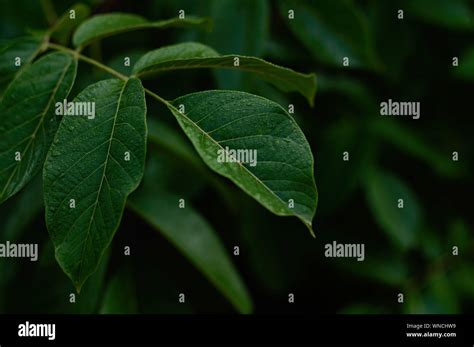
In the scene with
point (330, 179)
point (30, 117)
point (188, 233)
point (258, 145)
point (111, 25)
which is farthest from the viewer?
point (330, 179)

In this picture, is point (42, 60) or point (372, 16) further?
point (372, 16)

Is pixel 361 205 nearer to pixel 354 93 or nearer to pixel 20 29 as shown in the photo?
pixel 354 93

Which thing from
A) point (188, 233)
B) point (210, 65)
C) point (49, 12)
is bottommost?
point (188, 233)

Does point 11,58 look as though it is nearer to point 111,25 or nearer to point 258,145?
point 111,25

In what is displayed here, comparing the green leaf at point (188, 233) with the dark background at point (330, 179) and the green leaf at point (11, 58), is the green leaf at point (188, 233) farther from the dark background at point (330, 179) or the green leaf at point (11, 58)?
the green leaf at point (11, 58)

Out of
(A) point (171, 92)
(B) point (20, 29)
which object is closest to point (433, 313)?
(A) point (171, 92)

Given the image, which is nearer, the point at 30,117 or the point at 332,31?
the point at 30,117

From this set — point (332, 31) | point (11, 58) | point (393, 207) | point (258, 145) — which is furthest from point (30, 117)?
point (393, 207)

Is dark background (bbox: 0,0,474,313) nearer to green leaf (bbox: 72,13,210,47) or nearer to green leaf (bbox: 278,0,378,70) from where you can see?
green leaf (bbox: 278,0,378,70)
